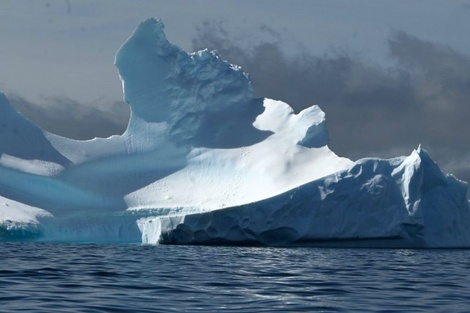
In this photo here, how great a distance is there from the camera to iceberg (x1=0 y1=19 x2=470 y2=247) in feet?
105

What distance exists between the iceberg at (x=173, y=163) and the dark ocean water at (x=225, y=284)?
10487 millimetres

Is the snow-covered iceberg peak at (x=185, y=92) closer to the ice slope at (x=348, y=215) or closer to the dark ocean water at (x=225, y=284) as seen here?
the ice slope at (x=348, y=215)

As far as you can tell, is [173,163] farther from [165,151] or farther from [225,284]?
[225,284]

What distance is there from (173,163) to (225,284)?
24342 mm

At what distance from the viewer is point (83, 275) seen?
15.7 metres

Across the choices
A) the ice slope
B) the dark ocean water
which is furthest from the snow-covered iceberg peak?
the dark ocean water

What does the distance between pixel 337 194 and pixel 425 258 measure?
20.4 ft

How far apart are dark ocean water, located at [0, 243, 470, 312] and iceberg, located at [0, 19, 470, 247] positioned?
1049 centimetres

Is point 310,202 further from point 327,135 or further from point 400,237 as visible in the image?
point 327,135

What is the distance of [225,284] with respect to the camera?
1464 centimetres

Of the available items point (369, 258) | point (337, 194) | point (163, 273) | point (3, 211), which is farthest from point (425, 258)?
point (3, 211)

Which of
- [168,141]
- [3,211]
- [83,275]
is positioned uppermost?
[168,141]

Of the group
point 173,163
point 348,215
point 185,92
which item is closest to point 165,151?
point 173,163

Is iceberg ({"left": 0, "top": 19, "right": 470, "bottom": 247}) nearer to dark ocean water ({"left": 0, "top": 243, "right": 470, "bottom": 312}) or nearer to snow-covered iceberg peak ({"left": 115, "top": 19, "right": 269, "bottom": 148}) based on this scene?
snow-covered iceberg peak ({"left": 115, "top": 19, "right": 269, "bottom": 148})
